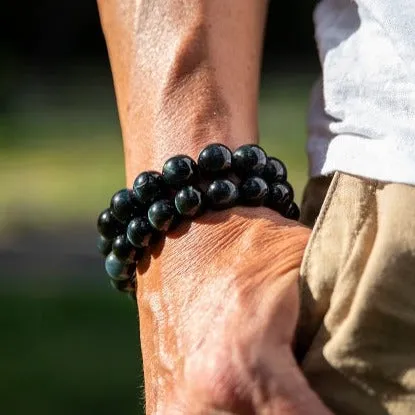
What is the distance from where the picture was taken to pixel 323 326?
132cm

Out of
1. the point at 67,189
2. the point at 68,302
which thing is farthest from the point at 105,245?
the point at 67,189

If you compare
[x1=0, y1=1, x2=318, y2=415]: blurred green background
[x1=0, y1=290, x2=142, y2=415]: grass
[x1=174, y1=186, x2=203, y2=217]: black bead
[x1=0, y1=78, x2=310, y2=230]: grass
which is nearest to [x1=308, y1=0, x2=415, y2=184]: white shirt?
[x1=174, y1=186, x2=203, y2=217]: black bead

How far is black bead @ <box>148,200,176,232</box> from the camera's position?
1434 millimetres

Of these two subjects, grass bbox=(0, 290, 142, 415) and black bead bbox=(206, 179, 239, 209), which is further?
grass bbox=(0, 290, 142, 415)

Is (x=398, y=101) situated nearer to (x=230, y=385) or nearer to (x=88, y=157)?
(x=230, y=385)

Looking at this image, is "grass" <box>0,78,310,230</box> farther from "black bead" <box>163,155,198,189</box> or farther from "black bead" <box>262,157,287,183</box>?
"black bead" <box>163,155,198,189</box>

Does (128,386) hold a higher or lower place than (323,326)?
lower

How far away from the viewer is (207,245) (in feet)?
4.60

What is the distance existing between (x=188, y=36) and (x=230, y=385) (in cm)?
53

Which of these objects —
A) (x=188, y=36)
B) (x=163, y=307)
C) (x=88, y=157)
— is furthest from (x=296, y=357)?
(x=88, y=157)

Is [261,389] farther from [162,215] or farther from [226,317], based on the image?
[162,215]

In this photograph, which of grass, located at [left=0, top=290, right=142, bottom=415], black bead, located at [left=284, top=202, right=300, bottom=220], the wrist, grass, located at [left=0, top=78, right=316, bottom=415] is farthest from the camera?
grass, located at [left=0, top=78, right=316, bottom=415]

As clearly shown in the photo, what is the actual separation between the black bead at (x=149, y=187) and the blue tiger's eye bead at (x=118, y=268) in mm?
106

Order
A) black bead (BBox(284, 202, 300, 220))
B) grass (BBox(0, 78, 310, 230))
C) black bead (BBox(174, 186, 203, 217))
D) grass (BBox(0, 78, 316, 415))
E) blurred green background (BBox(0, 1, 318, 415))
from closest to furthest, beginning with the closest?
black bead (BBox(174, 186, 203, 217)) < black bead (BBox(284, 202, 300, 220)) < grass (BBox(0, 78, 316, 415)) < blurred green background (BBox(0, 1, 318, 415)) < grass (BBox(0, 78, 310, 230))
